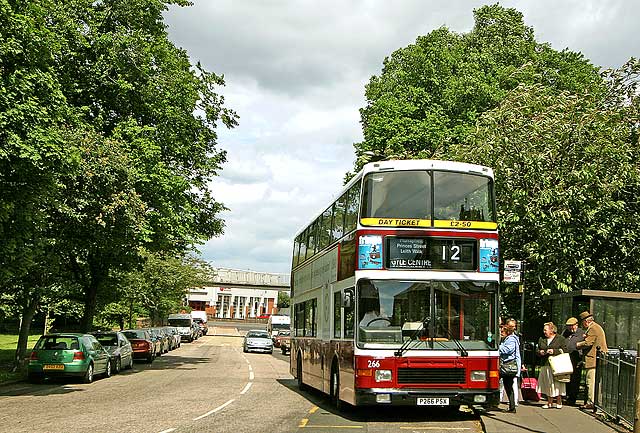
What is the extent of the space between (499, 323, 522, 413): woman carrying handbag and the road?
826 mm

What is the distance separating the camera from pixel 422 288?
14547 mm

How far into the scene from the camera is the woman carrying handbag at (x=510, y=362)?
15219 millimetres

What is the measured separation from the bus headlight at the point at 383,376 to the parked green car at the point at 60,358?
1299 cm

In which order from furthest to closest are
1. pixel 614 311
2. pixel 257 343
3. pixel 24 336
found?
1. pixel 257 343
2. pixel 24 336
3. pixel 614 311

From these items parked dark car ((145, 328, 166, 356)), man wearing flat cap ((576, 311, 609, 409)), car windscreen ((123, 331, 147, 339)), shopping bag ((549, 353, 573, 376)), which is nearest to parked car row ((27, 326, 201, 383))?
car windscreen ((123, 331, 147, 339))

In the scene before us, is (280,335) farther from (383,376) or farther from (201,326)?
(383,376)

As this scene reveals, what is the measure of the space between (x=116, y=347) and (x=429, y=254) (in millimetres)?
19463

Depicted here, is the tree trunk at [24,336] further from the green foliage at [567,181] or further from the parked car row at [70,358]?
the green foliage at [567,181]

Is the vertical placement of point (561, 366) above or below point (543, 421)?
above

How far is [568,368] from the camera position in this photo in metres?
15.1

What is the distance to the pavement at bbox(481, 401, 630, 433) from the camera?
498 inches

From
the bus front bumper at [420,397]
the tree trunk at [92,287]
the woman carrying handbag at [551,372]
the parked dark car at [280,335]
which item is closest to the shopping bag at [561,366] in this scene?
the woman carrying handbag at [551,372]

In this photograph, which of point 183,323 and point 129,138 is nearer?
point 129,138

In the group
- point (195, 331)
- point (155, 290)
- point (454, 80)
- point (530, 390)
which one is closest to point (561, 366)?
point (530, 390)
